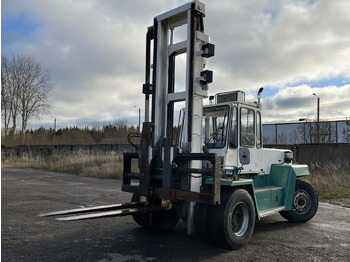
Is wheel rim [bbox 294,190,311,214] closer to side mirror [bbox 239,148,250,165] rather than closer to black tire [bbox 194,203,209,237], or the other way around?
side mirror [bbox 239,148,250,165]

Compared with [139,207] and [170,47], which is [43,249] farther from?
[170,47]

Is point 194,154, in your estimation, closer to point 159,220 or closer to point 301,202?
point 159,220

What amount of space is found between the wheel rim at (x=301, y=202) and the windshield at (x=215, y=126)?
8.73 ft

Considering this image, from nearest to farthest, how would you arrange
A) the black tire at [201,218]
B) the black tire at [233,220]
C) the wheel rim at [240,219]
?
the black tire at [233,220] → the black tire at [201,218] → the wheel rim at [240,219]

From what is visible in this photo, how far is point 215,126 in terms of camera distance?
21.2 ft

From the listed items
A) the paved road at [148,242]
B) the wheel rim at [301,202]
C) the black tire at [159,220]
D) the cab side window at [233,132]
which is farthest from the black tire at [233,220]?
the wheel rim at [301,202]

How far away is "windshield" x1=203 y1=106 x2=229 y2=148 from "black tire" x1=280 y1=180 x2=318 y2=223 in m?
2.60

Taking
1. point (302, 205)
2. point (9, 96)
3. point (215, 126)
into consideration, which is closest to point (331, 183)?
point (302, 205)

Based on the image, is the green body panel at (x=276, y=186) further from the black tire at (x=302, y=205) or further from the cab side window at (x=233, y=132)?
the cab side window at (x=233, y=132)

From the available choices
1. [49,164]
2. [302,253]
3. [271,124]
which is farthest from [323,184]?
[271,124]

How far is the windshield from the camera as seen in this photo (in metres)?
6.21

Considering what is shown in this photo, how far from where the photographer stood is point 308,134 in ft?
95.3

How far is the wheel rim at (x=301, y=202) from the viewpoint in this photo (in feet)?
24.7

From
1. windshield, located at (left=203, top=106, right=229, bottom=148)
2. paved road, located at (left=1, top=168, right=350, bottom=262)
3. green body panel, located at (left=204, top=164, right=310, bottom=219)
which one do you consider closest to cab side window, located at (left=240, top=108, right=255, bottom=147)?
windshield, located at (left=203, top=106, right=229, bottom=148)
